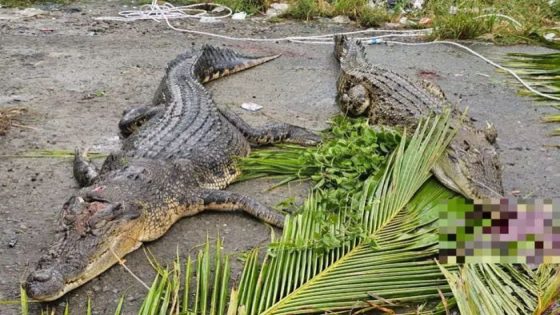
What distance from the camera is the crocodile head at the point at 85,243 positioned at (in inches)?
115

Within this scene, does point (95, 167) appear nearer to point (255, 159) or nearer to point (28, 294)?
point (255, 159)

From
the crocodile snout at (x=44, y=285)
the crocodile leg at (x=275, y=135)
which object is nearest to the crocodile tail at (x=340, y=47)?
the crocodile leg at (x=275, y=135)

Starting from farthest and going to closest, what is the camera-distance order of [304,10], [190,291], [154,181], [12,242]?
[304,10] → [154,181] → [12,242] → [190,291]

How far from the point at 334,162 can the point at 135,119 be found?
5.16 ft

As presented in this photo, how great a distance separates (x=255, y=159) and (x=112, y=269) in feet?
4.43

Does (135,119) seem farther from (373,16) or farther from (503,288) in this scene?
(373,16)

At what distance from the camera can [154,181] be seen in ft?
12.1

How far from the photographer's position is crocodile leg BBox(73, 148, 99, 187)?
4.06 metres

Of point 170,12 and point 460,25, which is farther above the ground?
point 460,25

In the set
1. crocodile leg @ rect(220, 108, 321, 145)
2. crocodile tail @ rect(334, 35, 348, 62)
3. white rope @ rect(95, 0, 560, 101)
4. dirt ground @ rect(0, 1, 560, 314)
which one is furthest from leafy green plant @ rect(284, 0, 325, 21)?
crocodile leg @ rect(220, 108, 321, 145)

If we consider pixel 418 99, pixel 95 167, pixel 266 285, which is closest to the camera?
pixel 266 285

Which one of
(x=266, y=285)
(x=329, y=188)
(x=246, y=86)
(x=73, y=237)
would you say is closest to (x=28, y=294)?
(x=73, y=237)

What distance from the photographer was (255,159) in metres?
4.36

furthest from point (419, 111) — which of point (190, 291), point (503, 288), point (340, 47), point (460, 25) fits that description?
point (460, 25)
